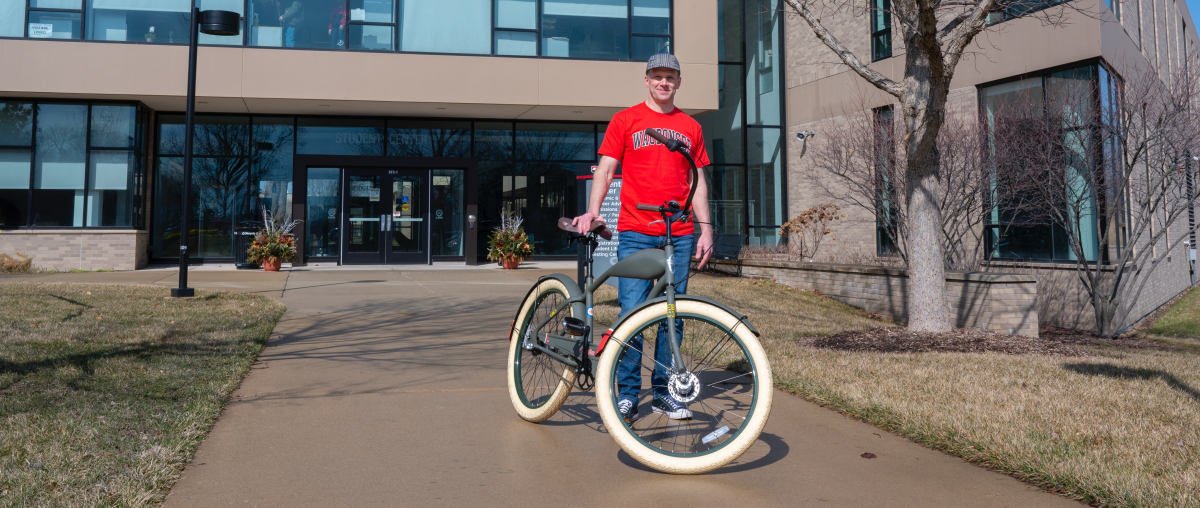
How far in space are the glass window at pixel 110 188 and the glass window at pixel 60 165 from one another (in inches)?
7.9

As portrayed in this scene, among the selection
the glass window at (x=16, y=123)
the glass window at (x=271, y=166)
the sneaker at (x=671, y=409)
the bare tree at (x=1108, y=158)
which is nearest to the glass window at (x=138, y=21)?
the glass window at (x=16, y=123)

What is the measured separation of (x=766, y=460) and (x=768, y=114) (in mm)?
18665

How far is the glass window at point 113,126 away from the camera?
1658 centimetres

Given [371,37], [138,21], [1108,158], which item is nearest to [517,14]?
[371,37]

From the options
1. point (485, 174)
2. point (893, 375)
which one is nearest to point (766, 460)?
point (893, 375)

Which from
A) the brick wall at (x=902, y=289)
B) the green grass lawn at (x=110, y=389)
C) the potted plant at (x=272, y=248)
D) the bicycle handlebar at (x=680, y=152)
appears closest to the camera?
the green grass lawn at (x=110, y=389)

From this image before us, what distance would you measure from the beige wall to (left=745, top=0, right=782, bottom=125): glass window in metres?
3.43

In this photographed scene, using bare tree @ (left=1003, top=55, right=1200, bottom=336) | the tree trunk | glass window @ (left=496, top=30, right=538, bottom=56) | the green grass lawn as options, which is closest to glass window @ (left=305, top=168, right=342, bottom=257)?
glass window @ (left=496, top=30, right=538, bottom=56)

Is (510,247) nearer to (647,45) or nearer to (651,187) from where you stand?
(647,45)

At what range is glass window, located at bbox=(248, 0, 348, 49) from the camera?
54.1 ft

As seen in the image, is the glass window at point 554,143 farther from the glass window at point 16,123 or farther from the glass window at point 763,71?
the glass window at point 16,123

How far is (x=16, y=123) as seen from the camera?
1630cm

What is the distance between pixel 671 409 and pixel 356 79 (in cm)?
1444

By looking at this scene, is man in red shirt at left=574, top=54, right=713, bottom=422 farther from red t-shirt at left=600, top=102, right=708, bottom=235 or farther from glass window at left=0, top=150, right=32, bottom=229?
glass window at left=0, top=150, right=32, bottom=229
